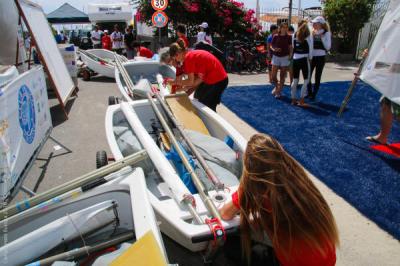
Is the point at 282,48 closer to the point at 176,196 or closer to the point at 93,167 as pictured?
the point at 93,167

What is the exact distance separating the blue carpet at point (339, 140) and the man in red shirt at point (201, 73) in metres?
1.26

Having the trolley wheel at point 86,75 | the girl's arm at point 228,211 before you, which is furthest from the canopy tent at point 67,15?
the girl's arm at point 228,211

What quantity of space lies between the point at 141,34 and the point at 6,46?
13.4 m

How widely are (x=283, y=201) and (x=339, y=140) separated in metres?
3.76

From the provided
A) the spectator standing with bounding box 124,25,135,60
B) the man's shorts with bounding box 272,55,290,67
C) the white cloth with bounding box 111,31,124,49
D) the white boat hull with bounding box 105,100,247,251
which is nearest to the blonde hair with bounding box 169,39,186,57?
the white boat hull with bounding box 105,100,247,251

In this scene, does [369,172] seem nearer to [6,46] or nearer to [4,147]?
[4,147]

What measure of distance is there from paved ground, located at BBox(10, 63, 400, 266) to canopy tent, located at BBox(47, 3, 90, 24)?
1774 centimetres

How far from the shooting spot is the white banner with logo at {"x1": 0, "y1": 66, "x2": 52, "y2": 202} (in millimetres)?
2711

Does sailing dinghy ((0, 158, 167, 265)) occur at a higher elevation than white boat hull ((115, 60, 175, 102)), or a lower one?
lower

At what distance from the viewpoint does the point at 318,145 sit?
4.75 meters

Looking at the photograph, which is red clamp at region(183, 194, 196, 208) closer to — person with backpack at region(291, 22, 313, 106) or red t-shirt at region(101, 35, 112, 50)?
person with backpack at region(291, 22, 313, 106)

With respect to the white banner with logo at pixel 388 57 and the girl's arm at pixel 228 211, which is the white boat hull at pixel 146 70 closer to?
the white banner with logo at pixel 388 57

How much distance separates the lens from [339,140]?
4930 mm

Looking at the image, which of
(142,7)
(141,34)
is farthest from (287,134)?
(141,34)
